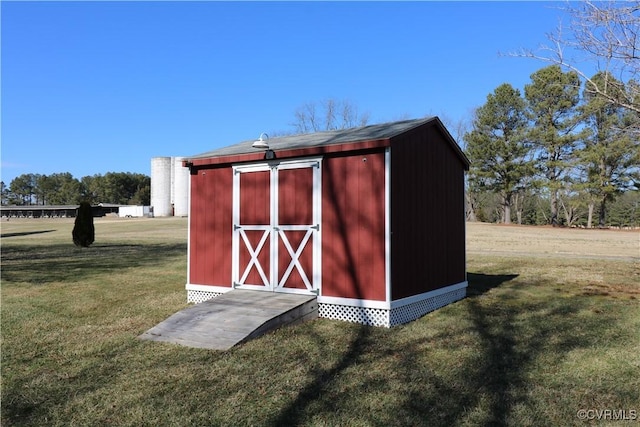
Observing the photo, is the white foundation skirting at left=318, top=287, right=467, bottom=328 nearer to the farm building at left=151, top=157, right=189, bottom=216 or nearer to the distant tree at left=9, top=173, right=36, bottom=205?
the farm building at left=151, top=157, right=189, bottom=216

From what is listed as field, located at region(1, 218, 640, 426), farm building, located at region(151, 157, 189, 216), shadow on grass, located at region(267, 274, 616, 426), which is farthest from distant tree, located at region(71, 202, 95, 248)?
farm building, located at region(151, 157, 189, 216)

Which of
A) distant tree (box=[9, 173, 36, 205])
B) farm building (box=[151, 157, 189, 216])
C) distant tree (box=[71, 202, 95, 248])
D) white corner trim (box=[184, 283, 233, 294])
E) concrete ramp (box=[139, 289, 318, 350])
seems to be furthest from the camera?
distant tree (box=[9, 173, 36, 205])

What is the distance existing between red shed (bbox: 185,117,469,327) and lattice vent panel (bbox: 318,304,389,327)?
0.05 feet

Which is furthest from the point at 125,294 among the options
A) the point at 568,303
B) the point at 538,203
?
the point at 538,203

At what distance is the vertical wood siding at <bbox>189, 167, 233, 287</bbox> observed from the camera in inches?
317

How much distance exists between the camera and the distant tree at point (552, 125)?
3800 cm

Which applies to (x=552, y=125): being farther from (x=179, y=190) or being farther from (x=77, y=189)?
(x=77, y=189)

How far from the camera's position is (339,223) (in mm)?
6875

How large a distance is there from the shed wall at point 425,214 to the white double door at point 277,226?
4.03 ft

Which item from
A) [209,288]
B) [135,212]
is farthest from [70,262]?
[135,212]


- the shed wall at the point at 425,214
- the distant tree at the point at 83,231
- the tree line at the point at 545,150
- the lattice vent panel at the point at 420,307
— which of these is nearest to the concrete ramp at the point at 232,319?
the lattice vent panel at the point at 420,307

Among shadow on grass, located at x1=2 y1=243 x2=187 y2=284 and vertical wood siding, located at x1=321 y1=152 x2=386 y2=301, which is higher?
vertical wood siding, located at x1=321 y1=152 x2=386 y2=301

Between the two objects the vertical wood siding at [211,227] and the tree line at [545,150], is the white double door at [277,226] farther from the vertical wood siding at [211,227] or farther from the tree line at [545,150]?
the tree line at [545,150]

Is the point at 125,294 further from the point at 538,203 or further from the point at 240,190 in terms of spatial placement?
the point at 538,203
